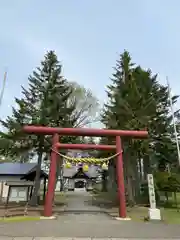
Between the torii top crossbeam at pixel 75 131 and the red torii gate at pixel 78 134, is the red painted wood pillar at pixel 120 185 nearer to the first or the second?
the red torii gate at pixel 78 134

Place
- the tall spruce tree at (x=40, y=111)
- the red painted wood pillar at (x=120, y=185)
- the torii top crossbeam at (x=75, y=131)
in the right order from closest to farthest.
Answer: the red painted wood pillar at (x=120, y=185), the torii top crossbeam at (x=75, y=131), the tall spruce tree at (x=40, y=111)

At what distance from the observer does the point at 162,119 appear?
→ 72.6ft

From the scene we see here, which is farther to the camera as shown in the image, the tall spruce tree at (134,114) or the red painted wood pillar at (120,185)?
the tall spruce tree at (134,114)

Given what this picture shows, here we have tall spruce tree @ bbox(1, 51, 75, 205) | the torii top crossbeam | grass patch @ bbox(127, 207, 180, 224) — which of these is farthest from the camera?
tall spruce tree @ bbox(1, 51, 75, 205)

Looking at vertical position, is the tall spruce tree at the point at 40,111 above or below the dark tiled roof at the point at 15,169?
above

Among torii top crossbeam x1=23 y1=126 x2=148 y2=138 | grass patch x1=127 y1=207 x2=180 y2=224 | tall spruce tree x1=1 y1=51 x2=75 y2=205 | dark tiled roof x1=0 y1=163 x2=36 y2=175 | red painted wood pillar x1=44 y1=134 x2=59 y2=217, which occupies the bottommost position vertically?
grass patch x1=127 y1=207 x2=180 y2=224

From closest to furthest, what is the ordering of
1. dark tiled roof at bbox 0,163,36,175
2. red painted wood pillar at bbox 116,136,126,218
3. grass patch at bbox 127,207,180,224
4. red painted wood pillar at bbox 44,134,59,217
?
grass patch at bbox 127,207,180,224 < red painted wood pillar at bbox 44,134,59,217 < red painted wood pillar at bbox 116,136,126,218 < dark tiled roof at bbox 0,163,36,175

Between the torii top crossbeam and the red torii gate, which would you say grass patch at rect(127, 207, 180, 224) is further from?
the torii top crossbeam

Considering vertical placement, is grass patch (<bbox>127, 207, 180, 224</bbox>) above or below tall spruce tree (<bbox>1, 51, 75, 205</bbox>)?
below

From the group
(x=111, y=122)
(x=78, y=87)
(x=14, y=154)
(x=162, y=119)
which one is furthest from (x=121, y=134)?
(x=78, y=87)

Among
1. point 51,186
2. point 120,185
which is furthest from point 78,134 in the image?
point 120,185

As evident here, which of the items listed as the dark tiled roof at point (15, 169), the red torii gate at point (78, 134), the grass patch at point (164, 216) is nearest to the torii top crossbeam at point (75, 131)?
the red torii gate at point (78, 134)

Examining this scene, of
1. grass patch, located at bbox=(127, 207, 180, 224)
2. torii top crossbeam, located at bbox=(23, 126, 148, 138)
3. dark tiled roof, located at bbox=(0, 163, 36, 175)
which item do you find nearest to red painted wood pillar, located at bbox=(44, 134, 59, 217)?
torii top crossbeam, located at bbox=(23, 126, 148, 138)

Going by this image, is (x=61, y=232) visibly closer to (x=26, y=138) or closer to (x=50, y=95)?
(x=26, y=138)
